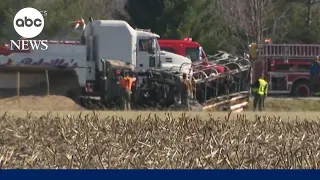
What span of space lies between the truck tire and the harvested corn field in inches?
801

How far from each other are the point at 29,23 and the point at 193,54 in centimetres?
790

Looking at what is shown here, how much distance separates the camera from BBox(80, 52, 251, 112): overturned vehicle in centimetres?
3138

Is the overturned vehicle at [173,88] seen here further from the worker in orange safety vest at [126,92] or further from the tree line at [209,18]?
the tree line at [209,18]

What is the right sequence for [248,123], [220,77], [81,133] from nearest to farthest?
[81,133] < [248,123] < [220,77]

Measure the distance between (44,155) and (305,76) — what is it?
28.2 meters

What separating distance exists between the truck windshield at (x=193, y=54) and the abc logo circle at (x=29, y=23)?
6920mm

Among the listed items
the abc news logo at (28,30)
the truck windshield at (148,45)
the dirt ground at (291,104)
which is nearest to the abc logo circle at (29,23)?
the abc news logo at (28,30)

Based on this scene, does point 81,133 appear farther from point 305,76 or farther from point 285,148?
point 305,76

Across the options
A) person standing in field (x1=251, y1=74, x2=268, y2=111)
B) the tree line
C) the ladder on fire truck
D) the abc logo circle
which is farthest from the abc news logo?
the ladder on fire truck

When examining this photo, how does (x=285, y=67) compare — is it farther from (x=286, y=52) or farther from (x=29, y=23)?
(x=29, y=23)

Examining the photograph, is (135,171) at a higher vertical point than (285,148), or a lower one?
higher

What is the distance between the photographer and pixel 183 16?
166 feet

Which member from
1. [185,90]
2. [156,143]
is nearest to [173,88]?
[185,90]

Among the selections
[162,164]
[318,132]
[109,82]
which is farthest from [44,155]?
[109,82]
